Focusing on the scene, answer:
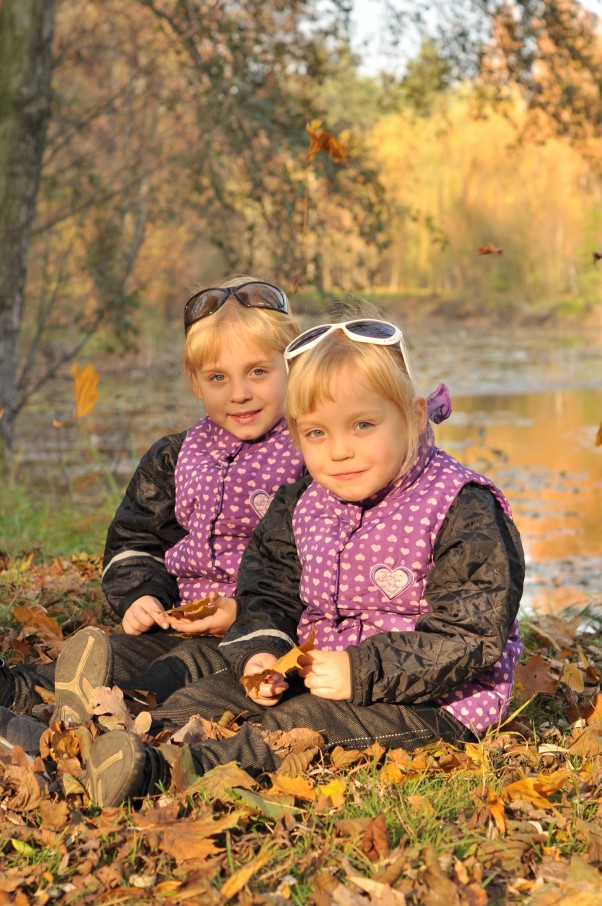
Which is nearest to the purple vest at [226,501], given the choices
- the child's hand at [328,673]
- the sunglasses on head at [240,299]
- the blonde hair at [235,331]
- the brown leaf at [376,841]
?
the blonde hair at [235,331]

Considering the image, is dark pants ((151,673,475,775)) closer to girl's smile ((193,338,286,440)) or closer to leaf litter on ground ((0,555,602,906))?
leaf litter on ground ((0,555,602,906))

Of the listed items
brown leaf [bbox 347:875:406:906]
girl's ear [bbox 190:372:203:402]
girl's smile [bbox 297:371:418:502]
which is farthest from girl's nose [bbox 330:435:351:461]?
brown leaf [bbox 347:875:406:906]

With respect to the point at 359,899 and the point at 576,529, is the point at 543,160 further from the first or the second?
the point at 359,899

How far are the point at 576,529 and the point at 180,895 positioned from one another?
6031 mm

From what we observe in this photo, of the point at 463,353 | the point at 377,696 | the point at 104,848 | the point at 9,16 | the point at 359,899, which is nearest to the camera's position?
the point at 359,899

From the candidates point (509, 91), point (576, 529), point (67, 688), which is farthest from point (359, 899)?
point (509, 91)

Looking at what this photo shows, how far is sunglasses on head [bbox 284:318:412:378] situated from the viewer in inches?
106

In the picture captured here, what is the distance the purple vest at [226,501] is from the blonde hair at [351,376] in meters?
0.67

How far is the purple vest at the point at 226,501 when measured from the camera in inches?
133

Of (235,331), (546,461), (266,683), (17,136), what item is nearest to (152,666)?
(266,683)

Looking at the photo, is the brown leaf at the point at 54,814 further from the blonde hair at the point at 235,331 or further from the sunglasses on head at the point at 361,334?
the blonde hair at the point at 235,331

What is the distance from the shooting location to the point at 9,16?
6777mm

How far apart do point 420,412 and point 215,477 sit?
885 millimetres

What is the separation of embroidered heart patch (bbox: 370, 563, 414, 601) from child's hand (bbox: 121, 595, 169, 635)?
0.83m
